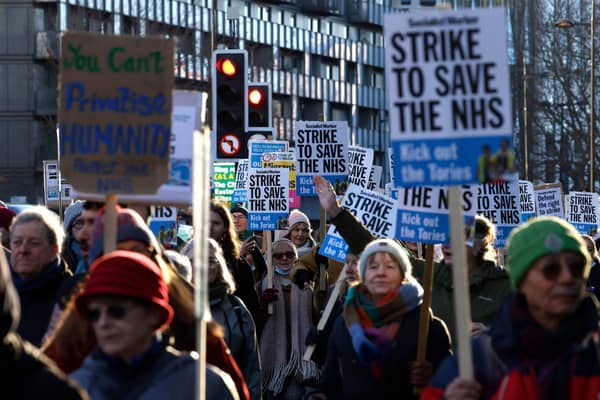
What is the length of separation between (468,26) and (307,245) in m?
12.4

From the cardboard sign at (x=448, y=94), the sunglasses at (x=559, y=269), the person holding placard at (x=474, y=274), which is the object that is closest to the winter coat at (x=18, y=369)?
the sunglasses at (x=559, y=269)

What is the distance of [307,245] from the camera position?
62.0 feet

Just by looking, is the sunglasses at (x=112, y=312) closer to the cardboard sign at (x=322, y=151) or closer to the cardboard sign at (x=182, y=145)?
the cardboard sign at (x=182, y=145)

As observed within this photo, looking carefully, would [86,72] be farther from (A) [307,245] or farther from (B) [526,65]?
(B) [526,65]

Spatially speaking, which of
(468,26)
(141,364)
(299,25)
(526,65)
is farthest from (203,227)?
(299,25)

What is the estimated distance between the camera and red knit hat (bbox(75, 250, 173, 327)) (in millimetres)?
5746

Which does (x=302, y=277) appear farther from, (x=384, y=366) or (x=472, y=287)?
(x=384, y=366)

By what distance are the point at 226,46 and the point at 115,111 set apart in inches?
2068

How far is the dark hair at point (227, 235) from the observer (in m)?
12.5

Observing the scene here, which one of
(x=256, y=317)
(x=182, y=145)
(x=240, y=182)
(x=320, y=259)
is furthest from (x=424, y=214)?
(x=240, y=182)

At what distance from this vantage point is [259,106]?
20.4 meters

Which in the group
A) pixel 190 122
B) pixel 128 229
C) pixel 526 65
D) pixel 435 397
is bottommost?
pixel 435 397

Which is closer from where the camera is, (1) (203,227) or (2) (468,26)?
(1) (203,227)

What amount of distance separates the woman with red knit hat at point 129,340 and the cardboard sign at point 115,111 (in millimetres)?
1091
